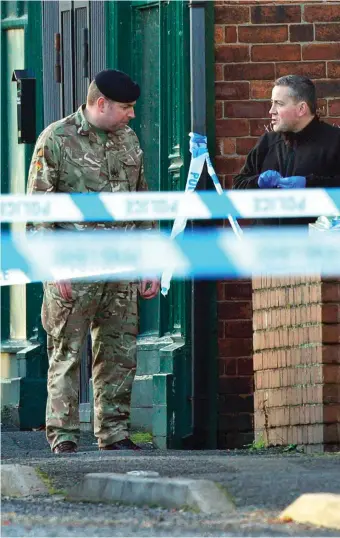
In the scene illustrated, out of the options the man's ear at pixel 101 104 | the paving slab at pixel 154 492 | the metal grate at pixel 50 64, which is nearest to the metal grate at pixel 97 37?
the metal grate at pixel 50 64

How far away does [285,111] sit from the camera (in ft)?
31.8

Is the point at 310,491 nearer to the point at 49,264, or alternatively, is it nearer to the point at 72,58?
the point at 49,264

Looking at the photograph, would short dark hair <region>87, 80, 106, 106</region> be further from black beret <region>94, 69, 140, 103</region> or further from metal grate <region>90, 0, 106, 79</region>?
metal grate <region>90, 0, 106, 79</region>

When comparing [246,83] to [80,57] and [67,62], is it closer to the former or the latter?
[80,57]

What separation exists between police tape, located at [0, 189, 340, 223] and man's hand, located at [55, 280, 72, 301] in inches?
12.8

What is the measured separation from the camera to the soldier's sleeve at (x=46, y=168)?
947 cm

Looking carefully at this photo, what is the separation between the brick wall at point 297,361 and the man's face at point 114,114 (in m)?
1.10

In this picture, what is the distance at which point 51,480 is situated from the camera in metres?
7.57

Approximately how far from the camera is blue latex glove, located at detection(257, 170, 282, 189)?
31.7ft

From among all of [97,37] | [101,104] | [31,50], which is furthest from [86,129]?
[31,50]

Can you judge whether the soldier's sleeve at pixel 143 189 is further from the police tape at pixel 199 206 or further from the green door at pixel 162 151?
the green door at pixel 162 151

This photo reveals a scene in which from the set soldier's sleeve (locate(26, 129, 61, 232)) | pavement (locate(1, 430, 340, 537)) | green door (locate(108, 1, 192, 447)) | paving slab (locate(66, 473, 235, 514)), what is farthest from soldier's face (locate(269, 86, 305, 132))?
paving slab (locate(66, 473, 235, 514))

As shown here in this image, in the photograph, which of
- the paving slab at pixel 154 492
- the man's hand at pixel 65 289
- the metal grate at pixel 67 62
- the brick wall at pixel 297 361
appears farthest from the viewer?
the metal grate at pixel 67 62

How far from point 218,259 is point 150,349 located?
2.24 feet
